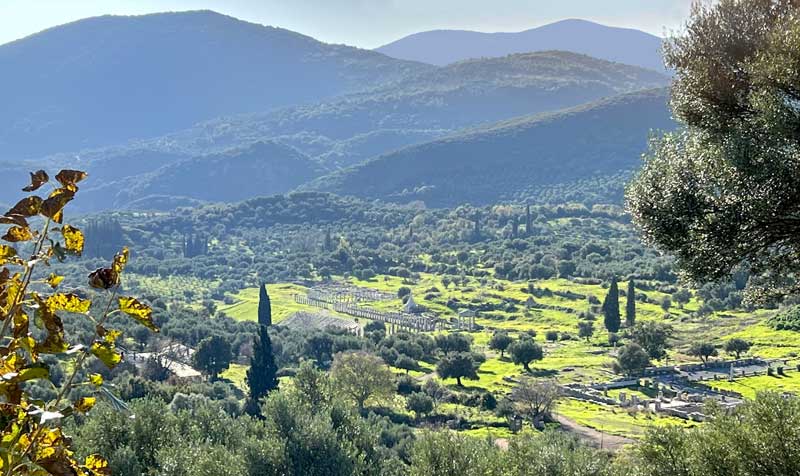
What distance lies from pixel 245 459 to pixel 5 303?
77.9 feet

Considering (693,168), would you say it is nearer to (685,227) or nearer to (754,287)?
(685,227)

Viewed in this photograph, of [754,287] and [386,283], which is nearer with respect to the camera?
[754,287]

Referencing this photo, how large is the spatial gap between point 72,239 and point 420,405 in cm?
4460

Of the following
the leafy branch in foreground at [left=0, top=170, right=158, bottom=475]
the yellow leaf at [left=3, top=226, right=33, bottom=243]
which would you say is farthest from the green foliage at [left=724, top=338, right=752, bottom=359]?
the yellow leaf at [left=3, top=226, right=33, bottom=243]

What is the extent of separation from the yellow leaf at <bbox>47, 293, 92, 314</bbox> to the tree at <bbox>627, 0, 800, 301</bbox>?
26.5ft

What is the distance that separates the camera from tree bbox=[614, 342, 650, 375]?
54.3 meters

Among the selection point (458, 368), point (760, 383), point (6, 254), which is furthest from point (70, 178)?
point (458, 368)

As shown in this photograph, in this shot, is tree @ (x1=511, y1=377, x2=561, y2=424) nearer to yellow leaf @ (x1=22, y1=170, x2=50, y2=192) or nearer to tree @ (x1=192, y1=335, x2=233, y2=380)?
tree @ (x1=192, y1=335, x2=233, y2=380)

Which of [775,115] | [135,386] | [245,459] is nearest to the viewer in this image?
[775,115]

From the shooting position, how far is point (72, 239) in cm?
283

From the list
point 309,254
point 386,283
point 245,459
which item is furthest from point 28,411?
point 309,254

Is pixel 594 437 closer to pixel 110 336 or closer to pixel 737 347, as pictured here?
pixel 737 347

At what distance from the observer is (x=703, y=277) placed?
10.1 metres

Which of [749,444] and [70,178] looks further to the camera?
[749,444]
